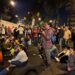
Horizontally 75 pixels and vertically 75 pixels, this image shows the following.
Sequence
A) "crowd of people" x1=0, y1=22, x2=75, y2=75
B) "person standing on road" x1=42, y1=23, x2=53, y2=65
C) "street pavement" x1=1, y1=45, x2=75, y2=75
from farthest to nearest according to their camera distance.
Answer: "person standing on road" x1=42, y1=23, x2=53, y2=65
"crowd of people" x1=0, y1=22, x2=75, y2=75
"street pavement" x1=1, y1=45, x2=75, y2=75

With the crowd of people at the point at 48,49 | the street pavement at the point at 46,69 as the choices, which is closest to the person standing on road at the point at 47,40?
the crowd of people at the point at 48,49

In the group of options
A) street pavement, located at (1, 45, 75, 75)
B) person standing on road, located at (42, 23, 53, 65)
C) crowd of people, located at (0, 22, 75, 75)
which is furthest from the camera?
person standing on road, located at (42, 23, 53, 65)

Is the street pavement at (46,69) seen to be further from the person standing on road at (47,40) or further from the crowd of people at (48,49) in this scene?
the person standing on road at (47,40)

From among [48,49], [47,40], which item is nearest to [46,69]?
[48,49]

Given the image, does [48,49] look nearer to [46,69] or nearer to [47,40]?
[47,40]

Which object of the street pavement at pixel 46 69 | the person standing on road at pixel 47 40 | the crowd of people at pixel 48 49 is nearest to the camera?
the street pavement at pixel 46 69

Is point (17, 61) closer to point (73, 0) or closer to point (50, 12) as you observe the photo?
point (73, 0)

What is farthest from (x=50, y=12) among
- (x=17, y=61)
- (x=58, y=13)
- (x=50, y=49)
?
(x=17, y=61)

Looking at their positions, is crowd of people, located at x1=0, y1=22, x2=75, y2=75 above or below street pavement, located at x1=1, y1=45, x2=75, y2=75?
above

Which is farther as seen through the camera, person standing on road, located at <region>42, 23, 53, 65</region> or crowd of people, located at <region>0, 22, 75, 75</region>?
person standing on road, located at <region>42, 23, 53, 65</region>

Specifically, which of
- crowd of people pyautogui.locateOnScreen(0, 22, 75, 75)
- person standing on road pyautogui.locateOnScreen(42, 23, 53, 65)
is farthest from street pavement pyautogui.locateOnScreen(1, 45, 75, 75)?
person standing on road pyautogui.locateOnScreen(42, 23, 53, 65)

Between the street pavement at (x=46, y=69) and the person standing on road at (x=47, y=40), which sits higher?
the person standing on road at (x=47, y=40)

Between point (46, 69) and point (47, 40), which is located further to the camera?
point (47, 40)

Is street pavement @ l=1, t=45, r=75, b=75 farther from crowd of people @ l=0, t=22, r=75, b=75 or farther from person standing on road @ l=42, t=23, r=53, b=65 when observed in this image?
person standing on road @ l=42, t=23, r=53, b=65
